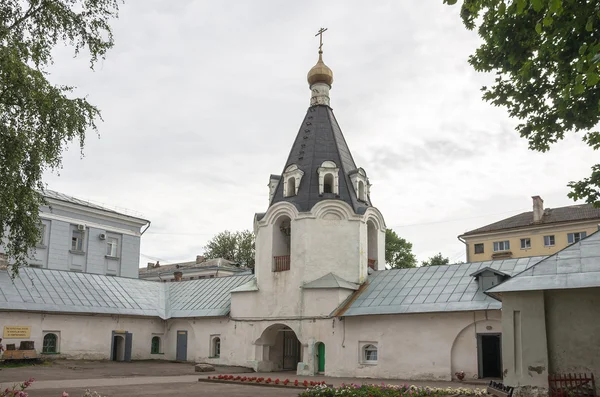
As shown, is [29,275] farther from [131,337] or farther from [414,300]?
[414,300]

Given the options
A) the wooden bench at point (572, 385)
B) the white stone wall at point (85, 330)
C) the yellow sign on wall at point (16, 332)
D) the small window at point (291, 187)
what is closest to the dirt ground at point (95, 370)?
the white stone wall at point (85, 330)

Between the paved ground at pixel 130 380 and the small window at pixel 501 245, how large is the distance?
2457 cm

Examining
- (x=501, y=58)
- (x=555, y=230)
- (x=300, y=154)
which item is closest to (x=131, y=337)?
(x=300, y=154)

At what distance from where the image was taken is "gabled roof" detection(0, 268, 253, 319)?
2359 centimetres

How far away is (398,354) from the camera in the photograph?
1986 centimetres

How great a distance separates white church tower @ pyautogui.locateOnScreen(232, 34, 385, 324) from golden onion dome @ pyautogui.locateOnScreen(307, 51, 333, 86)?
1.95 metres

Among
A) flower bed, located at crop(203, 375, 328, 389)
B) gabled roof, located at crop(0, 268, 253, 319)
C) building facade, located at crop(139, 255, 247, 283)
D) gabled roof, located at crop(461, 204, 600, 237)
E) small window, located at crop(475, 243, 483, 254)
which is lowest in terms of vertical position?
flower bed, located at crop(203, 375, 328, 389)

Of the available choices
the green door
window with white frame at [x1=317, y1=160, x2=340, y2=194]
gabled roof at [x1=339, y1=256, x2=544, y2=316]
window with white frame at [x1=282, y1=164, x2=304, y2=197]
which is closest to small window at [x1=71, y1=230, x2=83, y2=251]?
window with white frame at [x1=282, y1=164, x2=304, y2=197]

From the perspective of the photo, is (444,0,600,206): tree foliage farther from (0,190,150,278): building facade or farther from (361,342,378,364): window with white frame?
(0,190,150,278): building facade

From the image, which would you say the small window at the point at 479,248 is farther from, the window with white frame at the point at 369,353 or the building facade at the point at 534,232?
the window with white frame at the point at 369,353

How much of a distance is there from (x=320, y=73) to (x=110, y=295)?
46.1 feet

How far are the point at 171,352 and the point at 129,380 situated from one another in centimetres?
966

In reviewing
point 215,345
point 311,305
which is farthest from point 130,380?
point 215,345

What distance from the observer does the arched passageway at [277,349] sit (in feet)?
76.4
